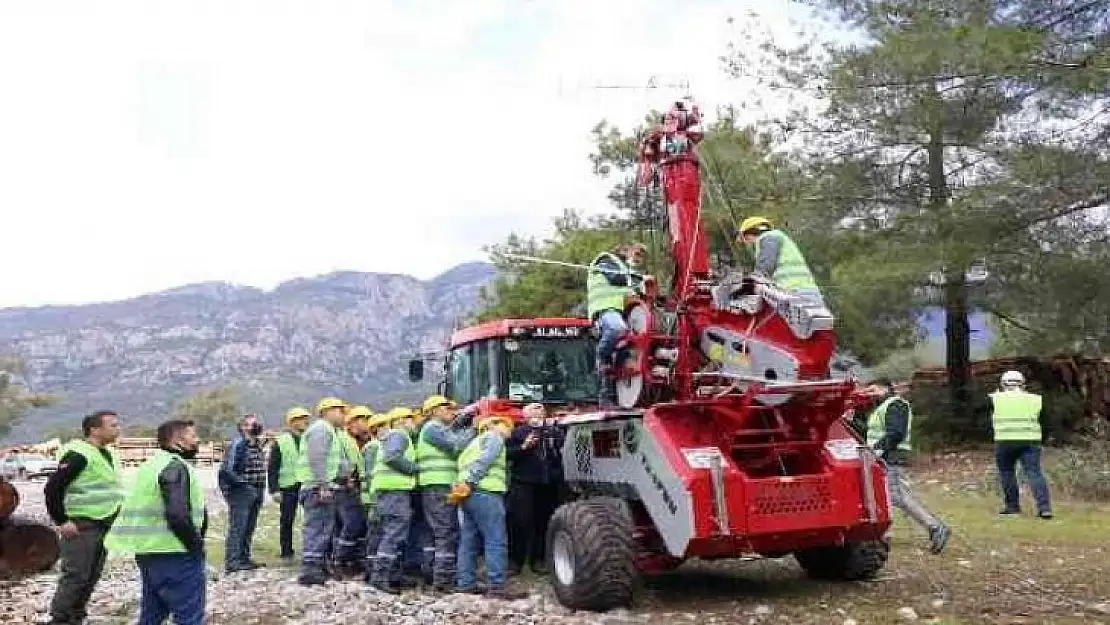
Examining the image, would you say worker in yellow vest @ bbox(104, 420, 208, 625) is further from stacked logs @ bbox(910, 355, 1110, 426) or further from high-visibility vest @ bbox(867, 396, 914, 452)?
stacked logs @ bbox(910, 355, 1110, 426)

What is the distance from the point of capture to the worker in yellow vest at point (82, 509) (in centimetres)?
837

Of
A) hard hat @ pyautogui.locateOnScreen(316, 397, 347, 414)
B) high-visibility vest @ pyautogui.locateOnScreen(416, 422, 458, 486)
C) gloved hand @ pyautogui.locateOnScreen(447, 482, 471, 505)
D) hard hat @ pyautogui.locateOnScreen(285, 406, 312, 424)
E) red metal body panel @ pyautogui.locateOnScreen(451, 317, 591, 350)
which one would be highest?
red metal body panel @ pyautogui.locateOnScreen(451, 317, 591, 350)

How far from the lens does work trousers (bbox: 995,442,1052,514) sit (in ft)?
42.8

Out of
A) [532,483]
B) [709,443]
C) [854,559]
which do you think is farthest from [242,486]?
[854,559]

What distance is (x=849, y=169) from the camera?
1984 centimetres

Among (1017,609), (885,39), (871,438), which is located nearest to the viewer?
(1017,609)

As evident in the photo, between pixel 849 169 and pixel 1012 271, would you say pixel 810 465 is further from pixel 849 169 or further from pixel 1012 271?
pixel 849 169

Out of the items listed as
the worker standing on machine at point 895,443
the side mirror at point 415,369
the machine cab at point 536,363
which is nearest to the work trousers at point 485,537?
the machine cab at point 536,363

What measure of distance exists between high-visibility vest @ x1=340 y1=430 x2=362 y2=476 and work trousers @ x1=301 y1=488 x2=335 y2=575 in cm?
43

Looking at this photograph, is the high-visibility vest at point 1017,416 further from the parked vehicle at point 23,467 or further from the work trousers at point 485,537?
the parked vehicle at point 23,467

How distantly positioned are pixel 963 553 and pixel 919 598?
2353 mm

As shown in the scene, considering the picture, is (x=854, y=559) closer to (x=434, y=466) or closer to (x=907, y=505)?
(x=907, y=505)

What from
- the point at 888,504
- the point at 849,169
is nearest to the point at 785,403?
the point at 888,504

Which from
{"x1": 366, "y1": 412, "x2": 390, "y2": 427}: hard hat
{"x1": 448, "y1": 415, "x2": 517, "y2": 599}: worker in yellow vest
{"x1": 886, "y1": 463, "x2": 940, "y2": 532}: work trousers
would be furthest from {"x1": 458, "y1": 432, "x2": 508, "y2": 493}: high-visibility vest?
{"x1": 886, "y1": 463, "x2": 940, "y2": 532}: work trousers
